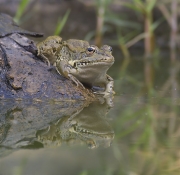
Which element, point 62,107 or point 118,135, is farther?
point 62,107

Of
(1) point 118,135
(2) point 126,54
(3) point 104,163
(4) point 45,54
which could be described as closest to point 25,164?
(3) point 104,163

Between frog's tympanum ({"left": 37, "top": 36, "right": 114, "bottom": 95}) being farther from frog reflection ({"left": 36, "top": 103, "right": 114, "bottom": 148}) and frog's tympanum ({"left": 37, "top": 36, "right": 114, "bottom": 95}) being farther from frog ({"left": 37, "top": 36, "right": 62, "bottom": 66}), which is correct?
frog reflection ({"left": 36, "top": 103, "right": 114, "bottom": 148})

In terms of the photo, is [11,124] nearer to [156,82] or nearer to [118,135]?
[118,135]

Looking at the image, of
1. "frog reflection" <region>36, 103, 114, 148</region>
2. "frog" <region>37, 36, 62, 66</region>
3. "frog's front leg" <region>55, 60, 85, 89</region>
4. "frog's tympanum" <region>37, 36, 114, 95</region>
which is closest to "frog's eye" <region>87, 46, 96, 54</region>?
"frog's tympanum" <region>37, 36, 114, 95</region>

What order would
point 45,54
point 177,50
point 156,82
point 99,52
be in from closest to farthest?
point 99,52
point 45,54
point 156,82
point 177,50

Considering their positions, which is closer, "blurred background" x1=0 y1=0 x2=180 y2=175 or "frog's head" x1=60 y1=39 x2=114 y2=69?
"blurred background" x1=0 y1=0 x2=180 y2=175

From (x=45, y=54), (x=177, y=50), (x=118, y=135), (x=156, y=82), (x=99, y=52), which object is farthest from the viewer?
(x=177, y=50)

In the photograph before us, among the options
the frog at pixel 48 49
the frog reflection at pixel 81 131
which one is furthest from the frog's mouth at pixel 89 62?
the frog reflection at pixel 81 131

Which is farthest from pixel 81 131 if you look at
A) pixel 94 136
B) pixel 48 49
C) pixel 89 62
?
pixel 48 49

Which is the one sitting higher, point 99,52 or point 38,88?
point 99,52
